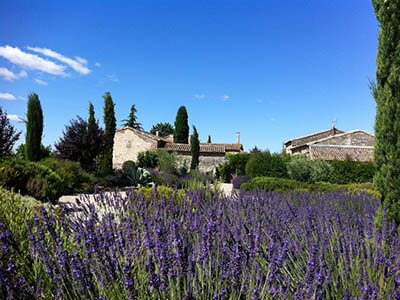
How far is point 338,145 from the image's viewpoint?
85.5 feet

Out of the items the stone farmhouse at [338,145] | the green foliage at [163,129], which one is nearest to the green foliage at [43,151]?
the stone farmhouse at [338,145]

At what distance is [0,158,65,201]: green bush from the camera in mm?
7152

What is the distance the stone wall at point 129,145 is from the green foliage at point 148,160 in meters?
2.16

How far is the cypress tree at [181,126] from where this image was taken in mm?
34375

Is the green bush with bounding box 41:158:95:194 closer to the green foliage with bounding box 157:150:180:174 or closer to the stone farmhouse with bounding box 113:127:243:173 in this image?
the green foliage with bounding box 157:150:180:174

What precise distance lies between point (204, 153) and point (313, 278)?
27.0m

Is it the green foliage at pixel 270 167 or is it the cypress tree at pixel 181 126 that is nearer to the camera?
the green foliage at pixel 270 167

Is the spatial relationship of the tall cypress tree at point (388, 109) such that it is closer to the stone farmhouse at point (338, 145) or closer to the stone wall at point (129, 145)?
the stone farmhouse at point (338, 145)

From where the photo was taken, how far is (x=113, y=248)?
6.18 ft

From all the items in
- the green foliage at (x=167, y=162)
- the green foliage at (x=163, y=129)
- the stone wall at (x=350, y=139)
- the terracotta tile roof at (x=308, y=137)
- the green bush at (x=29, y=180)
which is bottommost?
the green bush at (x=29, y=180)

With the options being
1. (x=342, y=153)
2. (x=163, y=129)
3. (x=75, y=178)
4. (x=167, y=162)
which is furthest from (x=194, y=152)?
(x=163, y=129)

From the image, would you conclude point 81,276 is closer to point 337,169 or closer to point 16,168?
point 16,168

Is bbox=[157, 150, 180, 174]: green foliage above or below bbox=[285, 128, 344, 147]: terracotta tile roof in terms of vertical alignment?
below

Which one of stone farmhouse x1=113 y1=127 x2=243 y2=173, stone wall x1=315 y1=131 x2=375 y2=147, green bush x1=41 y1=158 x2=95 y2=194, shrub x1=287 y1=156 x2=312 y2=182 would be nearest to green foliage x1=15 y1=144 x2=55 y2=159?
green bush x1=41 y1=158 x2=95 y2=194
